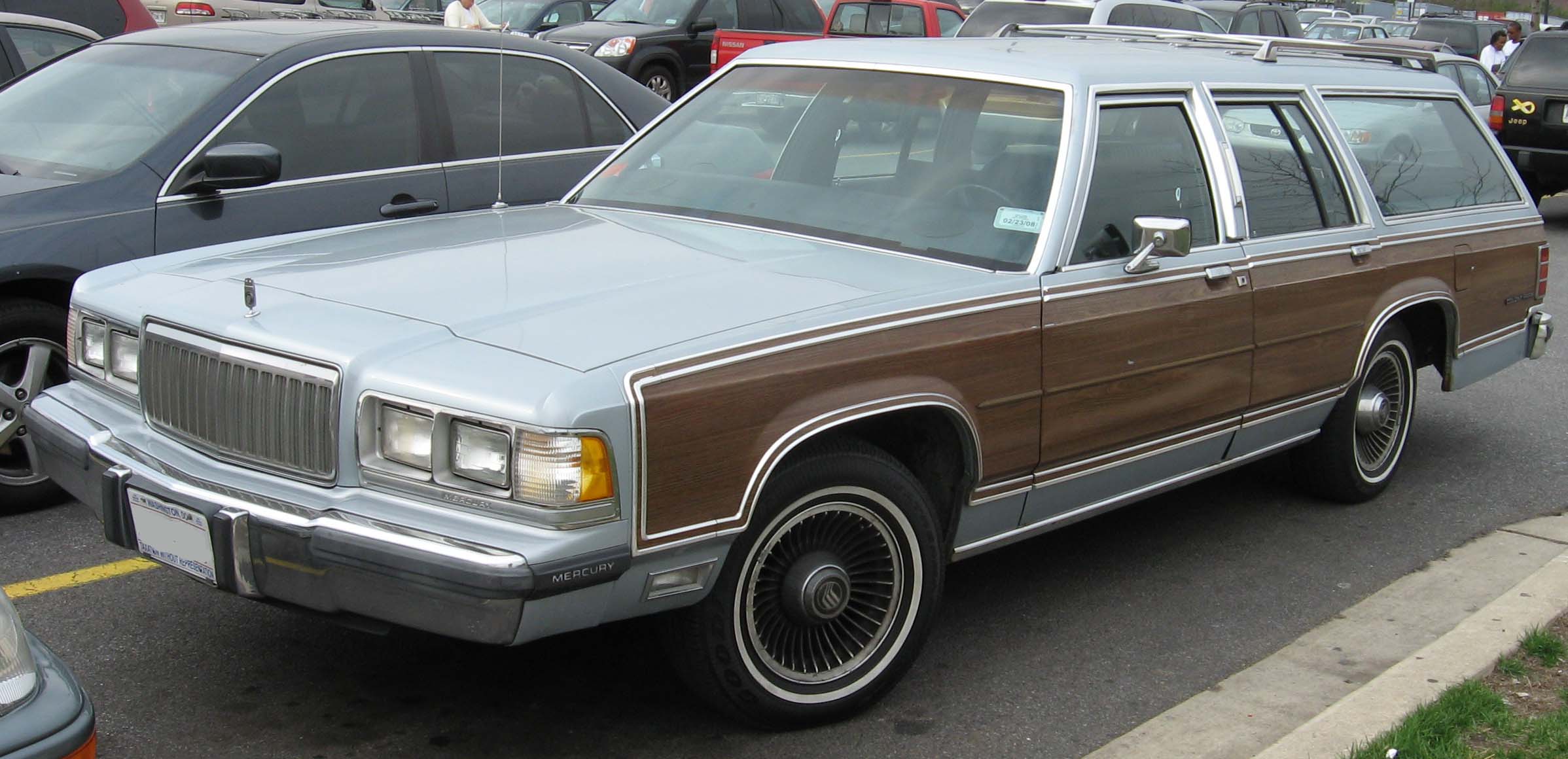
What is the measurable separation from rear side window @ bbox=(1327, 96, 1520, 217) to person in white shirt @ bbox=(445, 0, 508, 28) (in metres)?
7.02

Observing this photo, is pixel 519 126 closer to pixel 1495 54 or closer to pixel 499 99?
pixel 499 99

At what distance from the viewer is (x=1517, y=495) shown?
6289 mm

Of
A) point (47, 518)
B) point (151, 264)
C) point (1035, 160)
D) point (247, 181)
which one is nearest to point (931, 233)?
point (1035, 160)

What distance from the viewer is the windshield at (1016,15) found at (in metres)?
→ 17.0

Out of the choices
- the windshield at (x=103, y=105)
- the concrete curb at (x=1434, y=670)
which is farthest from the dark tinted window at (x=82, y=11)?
the concrete curb at (x=1434, y=670)

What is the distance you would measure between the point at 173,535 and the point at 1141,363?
8.67 ft

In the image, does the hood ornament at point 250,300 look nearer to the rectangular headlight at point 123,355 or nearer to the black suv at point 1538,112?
the rectangular headlight at point 123,355

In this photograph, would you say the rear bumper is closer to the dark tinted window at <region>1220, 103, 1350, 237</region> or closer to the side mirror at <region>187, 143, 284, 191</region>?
the side mirror at <region>187, 143, 284, 191</region>

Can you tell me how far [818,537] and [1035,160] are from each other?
1432 mm

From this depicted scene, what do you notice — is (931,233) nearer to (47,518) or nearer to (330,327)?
(330,327)

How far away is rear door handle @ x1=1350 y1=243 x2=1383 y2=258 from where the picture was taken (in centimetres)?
540

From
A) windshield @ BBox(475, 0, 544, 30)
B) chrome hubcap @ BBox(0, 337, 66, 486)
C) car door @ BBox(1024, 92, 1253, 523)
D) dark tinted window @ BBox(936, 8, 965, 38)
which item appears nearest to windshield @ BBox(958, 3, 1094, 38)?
dark tinted window @ BBox(936, 8, 965, 38)

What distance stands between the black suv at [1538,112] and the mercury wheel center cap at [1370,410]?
402 inches

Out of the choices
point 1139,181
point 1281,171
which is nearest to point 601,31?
point 1281,171
